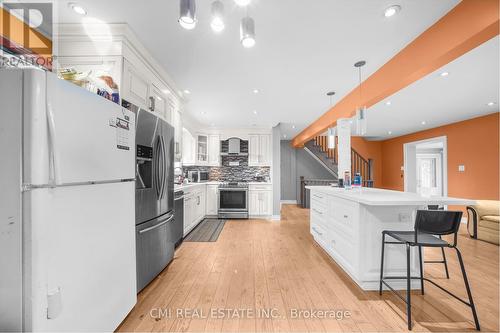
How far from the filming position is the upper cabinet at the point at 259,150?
5832mm

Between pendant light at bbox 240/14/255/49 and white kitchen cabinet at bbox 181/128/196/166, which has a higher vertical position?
pendant light at bbox 240/14/255/49

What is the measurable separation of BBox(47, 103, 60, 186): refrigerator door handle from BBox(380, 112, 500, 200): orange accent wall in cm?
707

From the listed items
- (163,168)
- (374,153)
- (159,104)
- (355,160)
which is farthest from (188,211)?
(374,153)

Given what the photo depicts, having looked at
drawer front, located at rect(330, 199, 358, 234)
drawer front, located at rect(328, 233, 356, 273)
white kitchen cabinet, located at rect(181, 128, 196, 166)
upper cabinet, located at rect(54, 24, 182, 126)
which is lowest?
drawer front, located at rect(328, 233, 356, 273)

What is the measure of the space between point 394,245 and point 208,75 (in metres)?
2.99

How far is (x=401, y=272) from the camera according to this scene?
2.03 m

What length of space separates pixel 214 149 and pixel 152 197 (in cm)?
389

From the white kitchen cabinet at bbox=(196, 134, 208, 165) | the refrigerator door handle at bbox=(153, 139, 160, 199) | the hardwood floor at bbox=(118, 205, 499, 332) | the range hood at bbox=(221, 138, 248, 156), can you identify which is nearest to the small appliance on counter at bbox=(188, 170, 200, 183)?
the white kitchen cabinet at bbox=(196, 134, 208, 165)

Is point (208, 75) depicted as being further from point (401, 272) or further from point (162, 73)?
point (401, 272)

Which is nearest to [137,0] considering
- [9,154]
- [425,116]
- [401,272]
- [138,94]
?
[138,94]

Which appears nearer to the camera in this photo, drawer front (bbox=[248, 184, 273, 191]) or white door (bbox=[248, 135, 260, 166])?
drawer front (bbox=[248, 184, 273, 191])

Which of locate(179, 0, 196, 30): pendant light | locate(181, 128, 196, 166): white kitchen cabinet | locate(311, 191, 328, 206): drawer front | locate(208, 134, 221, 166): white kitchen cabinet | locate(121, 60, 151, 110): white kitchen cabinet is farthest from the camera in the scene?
locate(208, 134, 221, 166): white kitchen cabinet

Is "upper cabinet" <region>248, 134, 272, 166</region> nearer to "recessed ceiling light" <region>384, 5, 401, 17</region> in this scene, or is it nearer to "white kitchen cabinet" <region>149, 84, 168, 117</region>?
"white kitchen cabinet" <region>149, 84, 168, 117</region>

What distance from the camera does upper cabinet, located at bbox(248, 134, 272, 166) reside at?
19.1 feet
